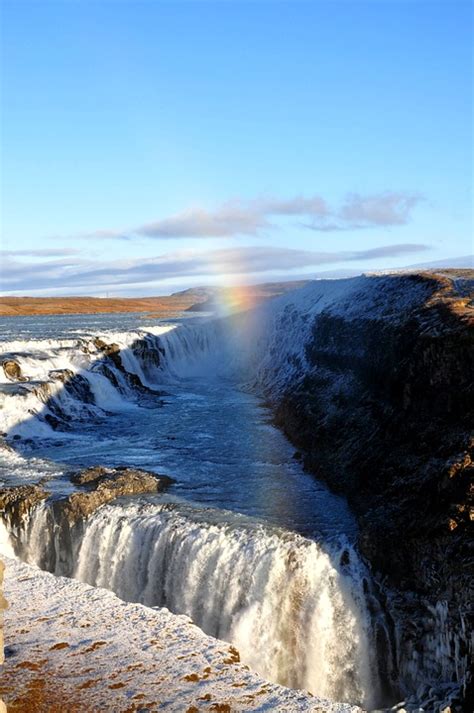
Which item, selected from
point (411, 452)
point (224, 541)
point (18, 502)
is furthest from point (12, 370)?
point (411, 452)

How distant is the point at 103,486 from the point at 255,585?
6.80 m

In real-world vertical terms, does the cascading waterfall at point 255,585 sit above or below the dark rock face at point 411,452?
below

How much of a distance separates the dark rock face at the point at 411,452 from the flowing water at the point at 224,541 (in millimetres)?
892

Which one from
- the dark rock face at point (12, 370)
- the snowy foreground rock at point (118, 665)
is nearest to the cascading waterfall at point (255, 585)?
the snowy foreground rock at point (118, 665)

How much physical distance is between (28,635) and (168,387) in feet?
106

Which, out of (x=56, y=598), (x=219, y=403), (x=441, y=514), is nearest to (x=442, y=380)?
(x=441, y=514)

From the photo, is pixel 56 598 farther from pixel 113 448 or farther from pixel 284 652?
pixel 113 448

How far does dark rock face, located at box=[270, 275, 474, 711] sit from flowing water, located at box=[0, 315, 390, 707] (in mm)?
892

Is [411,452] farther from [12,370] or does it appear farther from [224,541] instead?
→ [12,370]

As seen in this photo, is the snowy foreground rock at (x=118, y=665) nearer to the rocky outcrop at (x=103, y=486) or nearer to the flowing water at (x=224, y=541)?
the flowing water at (x=224, y=541)

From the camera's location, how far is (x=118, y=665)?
12188 mm

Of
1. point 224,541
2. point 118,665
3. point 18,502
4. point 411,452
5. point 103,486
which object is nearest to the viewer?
→ point 118,665

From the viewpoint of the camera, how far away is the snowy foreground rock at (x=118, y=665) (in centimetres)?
1115

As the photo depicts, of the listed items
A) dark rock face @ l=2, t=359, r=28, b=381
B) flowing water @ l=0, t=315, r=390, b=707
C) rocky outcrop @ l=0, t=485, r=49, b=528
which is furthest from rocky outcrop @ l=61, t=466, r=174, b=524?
dark rock face @ l=2, t=359, r=28, b=381
